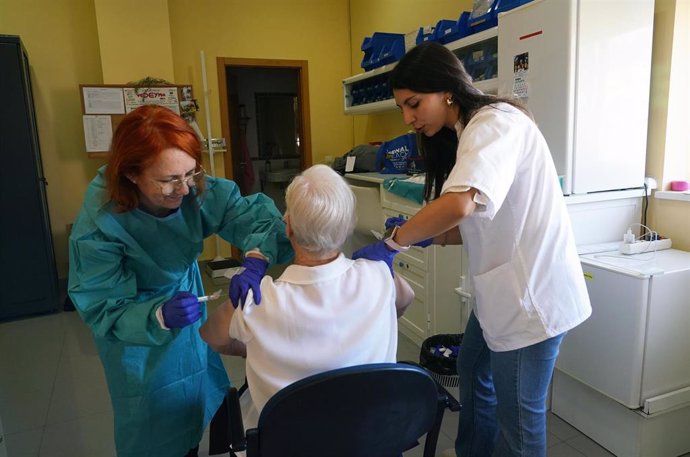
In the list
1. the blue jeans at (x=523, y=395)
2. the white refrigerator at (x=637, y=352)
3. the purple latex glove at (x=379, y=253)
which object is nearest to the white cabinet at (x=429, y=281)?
the white refrigerator at (x=637, y=352)

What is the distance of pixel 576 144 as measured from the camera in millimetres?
1841

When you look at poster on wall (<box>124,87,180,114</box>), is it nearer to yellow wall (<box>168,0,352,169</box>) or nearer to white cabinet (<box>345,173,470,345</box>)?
yellow wall (<box>168,0,352,169</box>)

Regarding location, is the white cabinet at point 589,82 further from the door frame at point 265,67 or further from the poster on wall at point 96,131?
the poster on wall at point 96,131

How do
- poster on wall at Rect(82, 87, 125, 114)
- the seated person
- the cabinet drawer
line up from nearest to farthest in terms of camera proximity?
1. the seated person
2. the cabinet drawer
3. poster on wall at Rect(82, 87, 125, 114)

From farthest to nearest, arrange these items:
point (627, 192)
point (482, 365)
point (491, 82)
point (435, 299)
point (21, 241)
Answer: point (21, 241)
point (435, 299)
point (491, 82)
point (627, 192)
point (482, 365)

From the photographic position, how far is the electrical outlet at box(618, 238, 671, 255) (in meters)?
1.85

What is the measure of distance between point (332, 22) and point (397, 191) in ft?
9.81

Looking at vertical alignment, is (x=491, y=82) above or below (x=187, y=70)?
below

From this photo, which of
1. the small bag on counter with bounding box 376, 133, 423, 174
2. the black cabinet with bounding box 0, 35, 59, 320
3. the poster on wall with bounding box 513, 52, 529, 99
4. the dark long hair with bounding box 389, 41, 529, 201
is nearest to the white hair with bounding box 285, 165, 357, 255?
the dark long hair with bounding box 389, 41, 529, 201

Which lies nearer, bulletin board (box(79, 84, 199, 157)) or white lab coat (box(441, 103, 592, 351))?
white lab coat (box(441, 103, 592, 351))

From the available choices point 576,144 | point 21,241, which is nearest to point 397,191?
point 576,144

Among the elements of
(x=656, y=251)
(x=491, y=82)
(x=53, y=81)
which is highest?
(x=53, y=81)

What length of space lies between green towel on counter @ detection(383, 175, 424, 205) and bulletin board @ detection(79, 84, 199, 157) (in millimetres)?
2422

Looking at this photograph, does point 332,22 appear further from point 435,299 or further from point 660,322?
point 660,322
